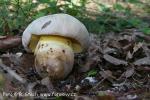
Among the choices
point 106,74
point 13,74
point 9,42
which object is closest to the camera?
point 13,74

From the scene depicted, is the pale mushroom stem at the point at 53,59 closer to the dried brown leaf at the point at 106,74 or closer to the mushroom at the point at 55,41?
the mushroom at the point at 55,41

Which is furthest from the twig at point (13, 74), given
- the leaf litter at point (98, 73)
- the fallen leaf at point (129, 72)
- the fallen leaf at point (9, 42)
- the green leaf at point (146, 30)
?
the green leaf at point (146, 30)

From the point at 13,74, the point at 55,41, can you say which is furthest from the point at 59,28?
the point at 13,74

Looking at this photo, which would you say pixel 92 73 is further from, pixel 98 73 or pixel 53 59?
pixel 53 59

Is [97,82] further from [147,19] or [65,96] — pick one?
[147,19]

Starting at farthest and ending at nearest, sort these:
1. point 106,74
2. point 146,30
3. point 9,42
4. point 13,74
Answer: point 146,30 < point 9,42 < point 106,74 < point 13,74

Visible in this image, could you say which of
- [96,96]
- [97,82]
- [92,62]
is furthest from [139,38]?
[96,96]
